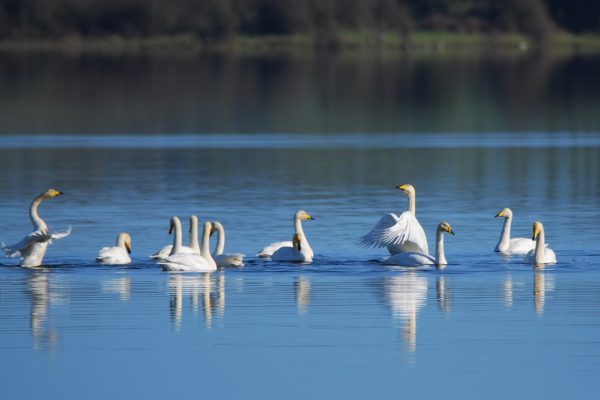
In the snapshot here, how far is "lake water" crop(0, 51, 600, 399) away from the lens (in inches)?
486

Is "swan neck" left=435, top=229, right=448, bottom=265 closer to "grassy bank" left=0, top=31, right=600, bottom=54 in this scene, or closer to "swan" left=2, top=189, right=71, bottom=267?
"swan" left=2, top=189, right=71, bottom=267

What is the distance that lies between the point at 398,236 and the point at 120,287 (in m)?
3.59

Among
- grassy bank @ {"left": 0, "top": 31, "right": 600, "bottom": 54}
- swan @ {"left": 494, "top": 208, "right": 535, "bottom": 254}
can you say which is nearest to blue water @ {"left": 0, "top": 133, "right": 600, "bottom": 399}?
swan @ {"left": 494, "top": 208, "right": 535, "bottom": 254}

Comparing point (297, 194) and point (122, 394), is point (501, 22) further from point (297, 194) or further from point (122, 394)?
point (122, 394)

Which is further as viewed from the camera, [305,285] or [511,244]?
[511,244]

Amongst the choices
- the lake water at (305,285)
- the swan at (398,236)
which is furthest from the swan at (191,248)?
the swan at (398,236)

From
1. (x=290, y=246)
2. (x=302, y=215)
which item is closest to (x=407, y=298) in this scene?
(x=290, y=246)

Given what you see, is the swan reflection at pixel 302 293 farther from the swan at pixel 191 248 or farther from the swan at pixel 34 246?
the swan at pixel 34 246

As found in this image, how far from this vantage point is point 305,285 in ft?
53.6

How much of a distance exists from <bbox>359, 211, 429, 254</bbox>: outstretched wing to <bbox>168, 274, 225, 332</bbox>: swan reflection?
82.8 inches

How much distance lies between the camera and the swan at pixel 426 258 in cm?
1753

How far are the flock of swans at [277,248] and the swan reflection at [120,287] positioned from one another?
25.3 inches

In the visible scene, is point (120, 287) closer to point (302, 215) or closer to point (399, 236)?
point (302, 215)

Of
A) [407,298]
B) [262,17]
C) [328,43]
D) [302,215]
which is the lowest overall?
[407,298]
